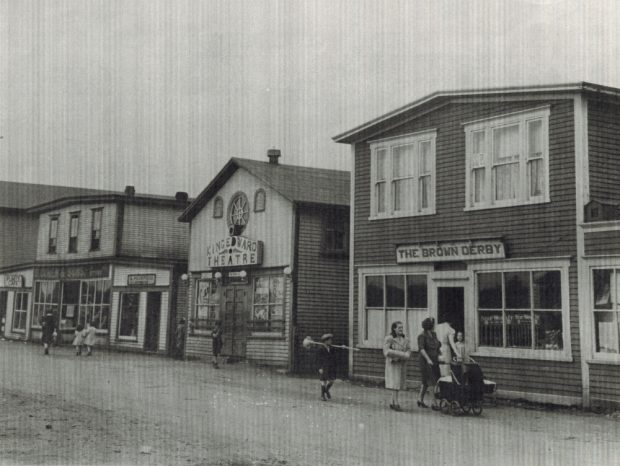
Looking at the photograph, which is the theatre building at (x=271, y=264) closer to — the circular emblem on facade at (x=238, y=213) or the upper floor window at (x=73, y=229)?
the circular emblem on facade at (x=238, y=213)

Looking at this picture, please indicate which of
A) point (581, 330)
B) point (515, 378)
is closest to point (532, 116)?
point (581, 330)

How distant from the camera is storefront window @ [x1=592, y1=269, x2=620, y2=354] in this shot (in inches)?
567

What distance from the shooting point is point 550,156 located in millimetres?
15719

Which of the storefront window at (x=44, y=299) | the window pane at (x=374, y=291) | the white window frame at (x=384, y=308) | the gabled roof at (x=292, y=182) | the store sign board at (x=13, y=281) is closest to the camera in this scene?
the white window frame at (x=384, y=308)

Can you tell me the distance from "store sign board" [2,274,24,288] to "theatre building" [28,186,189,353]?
1406 mm

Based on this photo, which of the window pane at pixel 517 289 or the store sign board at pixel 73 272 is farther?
the store sign board at pixel 73 272

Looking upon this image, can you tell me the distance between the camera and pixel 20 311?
128ft

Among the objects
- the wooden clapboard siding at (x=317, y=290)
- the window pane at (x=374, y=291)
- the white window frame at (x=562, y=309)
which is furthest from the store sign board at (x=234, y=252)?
the white window frame at (x=562, y=309)

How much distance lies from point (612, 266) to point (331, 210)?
11.2 m

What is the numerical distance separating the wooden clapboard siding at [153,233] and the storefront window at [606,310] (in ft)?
77.3

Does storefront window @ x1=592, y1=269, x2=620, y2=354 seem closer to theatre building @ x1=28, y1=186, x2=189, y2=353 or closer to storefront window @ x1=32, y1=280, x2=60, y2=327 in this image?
theatre building @ x1=28, y1=186, x2=189, y2=353

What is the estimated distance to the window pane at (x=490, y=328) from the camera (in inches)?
647

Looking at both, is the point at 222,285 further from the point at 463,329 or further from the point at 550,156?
the point at 550,156

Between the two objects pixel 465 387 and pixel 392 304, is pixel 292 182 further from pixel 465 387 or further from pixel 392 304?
pixel 465 387
